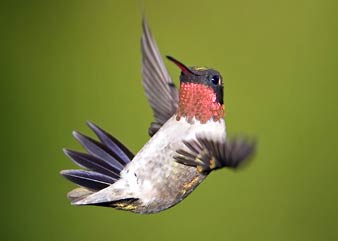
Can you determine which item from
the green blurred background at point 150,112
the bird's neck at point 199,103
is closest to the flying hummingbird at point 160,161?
the bird's neck at point 199,103

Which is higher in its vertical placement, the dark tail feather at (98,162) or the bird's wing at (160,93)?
the bird's wing at (160,93)

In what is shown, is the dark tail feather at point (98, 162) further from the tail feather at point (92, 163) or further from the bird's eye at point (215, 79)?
the bird's eye at point (215, 79)

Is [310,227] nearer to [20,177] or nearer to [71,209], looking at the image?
[71,209]

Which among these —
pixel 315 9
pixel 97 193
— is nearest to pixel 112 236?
pixel 315 9

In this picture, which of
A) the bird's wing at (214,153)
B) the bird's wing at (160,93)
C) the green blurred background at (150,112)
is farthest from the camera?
the green blurred background at (150,112)

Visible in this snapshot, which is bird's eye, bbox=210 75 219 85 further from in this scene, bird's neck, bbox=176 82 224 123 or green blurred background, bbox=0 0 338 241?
green blurred background, bbox=0 0 338 241

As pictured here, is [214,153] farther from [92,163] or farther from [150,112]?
[150,112]

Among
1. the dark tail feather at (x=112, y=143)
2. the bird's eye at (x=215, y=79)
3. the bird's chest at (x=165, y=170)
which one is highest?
the bird's eye at (x=215, y=79)
